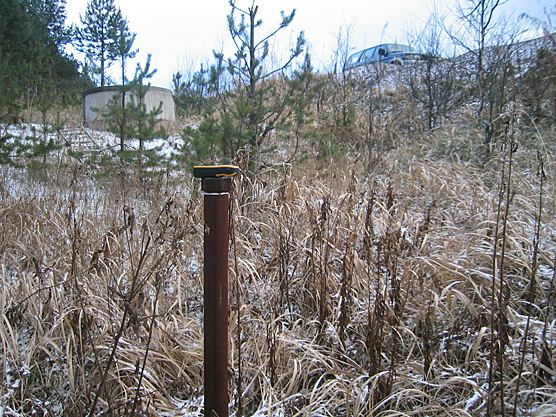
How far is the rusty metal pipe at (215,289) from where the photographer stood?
4.18 feet

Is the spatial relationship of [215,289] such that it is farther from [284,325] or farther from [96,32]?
[96,32]

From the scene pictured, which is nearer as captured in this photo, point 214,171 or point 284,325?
point 214,171

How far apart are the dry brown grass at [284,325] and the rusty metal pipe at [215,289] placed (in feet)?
0.32

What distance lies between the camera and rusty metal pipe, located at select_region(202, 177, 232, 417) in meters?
1.28

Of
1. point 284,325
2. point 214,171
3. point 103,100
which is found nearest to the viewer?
point 214,171

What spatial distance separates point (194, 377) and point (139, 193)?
3145mm

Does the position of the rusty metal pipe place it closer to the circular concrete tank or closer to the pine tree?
the circular concrete tank

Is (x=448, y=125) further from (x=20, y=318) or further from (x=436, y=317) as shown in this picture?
(x=20, y=318)

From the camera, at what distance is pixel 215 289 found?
1.29 meters

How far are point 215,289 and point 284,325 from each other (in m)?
1.11

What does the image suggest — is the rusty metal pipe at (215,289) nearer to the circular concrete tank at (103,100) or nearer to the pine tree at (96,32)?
the circular concrete tank at (103,100)

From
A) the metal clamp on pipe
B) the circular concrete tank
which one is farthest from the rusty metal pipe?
the circular concrete tank

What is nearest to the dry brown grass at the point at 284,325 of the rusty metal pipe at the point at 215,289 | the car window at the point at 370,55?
the rusty metal pipe at the point at 215,289

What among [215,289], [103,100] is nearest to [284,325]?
[215,289]
